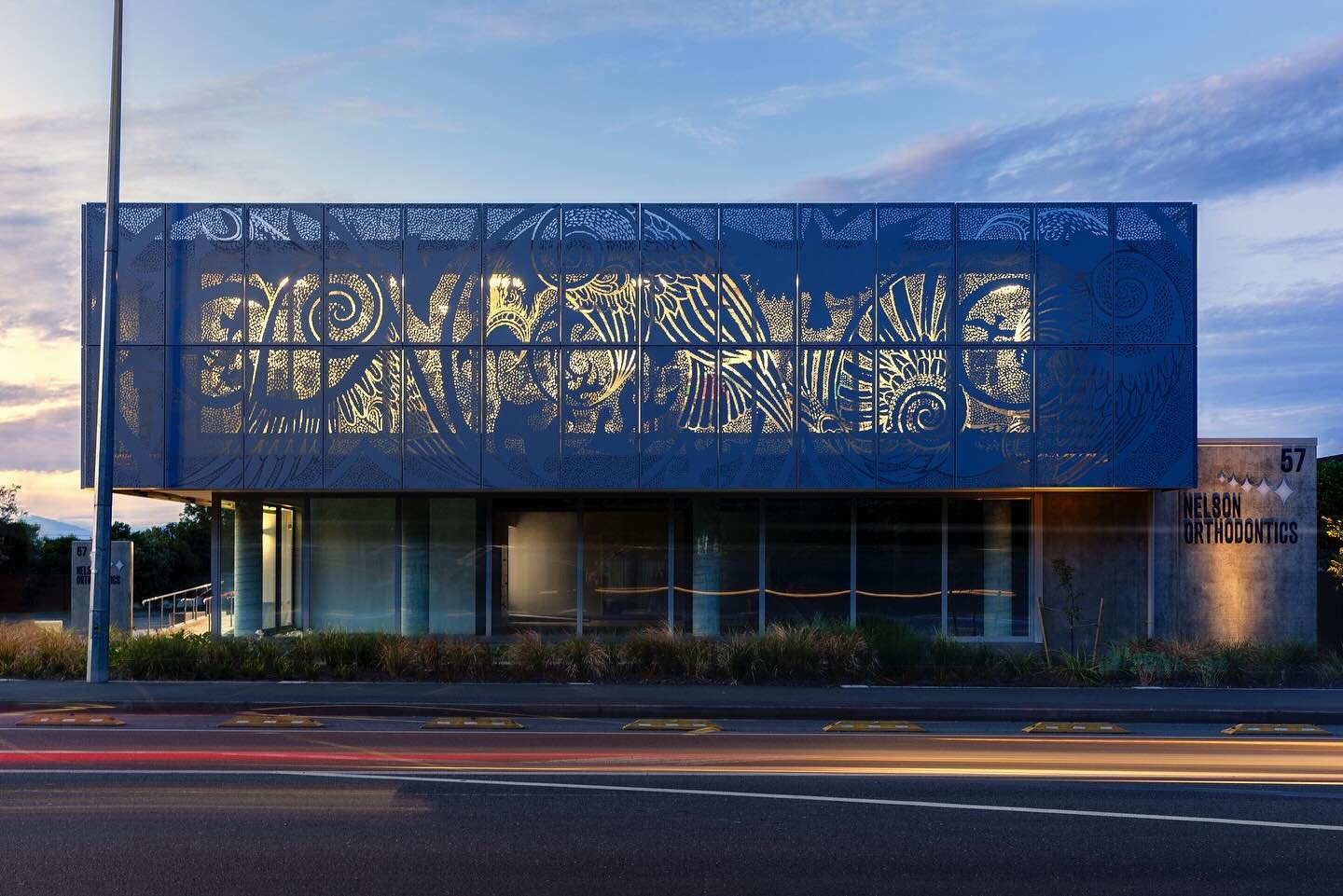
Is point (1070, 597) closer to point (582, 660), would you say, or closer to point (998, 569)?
point (998, 569)

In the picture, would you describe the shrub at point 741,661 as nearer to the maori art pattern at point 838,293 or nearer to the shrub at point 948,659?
the shrub at point 948,659

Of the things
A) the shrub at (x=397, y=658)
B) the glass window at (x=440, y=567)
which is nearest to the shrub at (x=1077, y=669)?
the shrub at (x=397, y=658)

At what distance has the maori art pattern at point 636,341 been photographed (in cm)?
2152

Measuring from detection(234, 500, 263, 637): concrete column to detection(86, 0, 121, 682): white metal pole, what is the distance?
211 inches

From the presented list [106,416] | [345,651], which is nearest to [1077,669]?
[345,651]

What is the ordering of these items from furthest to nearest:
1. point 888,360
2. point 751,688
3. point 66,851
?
point 888,360 → point 751,688 → point 66,851

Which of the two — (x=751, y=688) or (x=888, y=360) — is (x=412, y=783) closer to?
(x=751, y=688)

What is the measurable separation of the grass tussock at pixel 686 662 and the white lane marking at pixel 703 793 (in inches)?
280

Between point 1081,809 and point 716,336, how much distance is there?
43.5 ft

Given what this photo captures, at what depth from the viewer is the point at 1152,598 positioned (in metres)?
22.5

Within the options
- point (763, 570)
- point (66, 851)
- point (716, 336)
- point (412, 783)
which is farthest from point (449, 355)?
point (66, 851)

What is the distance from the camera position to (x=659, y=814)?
30.1 feet

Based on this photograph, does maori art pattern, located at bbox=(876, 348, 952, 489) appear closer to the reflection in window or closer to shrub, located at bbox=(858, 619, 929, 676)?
shrub, located at bbox=(858, 619, 929, 676)

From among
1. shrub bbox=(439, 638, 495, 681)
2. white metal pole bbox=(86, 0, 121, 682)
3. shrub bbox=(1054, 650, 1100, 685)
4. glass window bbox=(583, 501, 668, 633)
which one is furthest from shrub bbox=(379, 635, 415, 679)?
shrub bbox=(1054, 650, 1100, 685)
